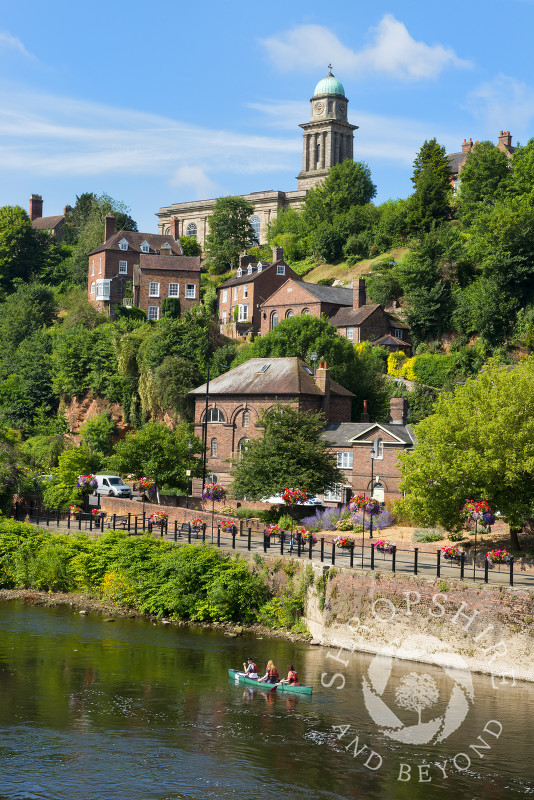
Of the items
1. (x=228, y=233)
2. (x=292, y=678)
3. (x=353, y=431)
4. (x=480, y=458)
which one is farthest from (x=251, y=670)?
(x=228, y=233)

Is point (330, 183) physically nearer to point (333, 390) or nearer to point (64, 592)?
point (333, 390)

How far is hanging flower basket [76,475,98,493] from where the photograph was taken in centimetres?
4772

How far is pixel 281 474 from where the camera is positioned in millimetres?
46188

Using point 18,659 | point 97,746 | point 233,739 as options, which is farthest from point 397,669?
point 18,659

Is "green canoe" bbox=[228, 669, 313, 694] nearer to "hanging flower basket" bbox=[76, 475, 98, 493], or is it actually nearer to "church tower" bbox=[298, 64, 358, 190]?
"hanging flower basket" bbox=[76, 475, 98, 493]

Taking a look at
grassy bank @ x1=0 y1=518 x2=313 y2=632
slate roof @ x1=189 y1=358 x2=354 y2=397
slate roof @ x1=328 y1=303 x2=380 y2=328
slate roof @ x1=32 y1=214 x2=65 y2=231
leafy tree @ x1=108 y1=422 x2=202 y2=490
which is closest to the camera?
grassy bank @ x1=0 y1=518 x2=313 y2=632

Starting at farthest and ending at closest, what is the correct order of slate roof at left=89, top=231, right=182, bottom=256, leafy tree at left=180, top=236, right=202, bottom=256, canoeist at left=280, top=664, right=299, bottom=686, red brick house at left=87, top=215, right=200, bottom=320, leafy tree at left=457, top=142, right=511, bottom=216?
1. leafy tree at left=180, top=236, right=202, bottom=256
2. slate roof at left=89, top=231, right=182, bottom=256
3. leafy tree at left=457, top=142, right=511, bottom=216
4. red brick house at left=87, top=215, right=200, bottom=320
5. canoeist at left=280, top=664, right=299, bottom=686

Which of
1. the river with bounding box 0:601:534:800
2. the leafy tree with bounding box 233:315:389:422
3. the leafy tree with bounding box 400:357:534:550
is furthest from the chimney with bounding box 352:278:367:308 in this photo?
the river with bounding box 0:601:534:800

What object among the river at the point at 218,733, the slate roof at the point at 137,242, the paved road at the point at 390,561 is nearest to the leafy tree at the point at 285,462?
the paved road at the point at 390,561

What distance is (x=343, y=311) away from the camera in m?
80.1

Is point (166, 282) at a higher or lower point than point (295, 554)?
higher

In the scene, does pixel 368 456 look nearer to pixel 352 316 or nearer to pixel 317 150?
pixel 352 316

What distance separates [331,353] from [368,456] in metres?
15.3

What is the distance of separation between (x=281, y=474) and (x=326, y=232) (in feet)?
205
